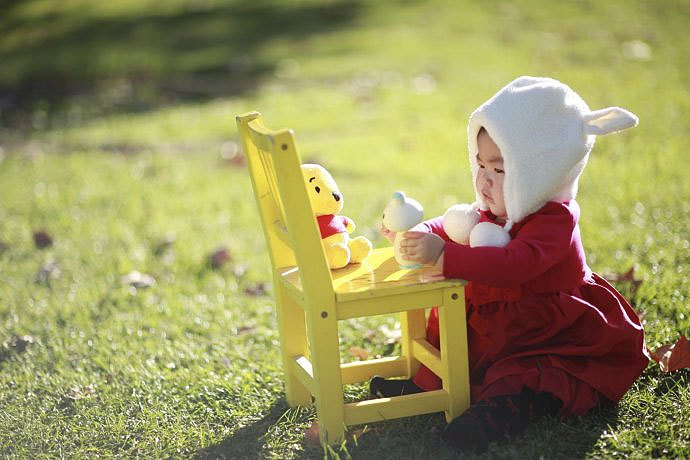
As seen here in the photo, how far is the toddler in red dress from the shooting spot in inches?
104

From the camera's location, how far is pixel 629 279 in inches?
154

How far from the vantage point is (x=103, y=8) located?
1381cm

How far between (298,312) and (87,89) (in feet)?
25.9

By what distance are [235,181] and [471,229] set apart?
12.7ft

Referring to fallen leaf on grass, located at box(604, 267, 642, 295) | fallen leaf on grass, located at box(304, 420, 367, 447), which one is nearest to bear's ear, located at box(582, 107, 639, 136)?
fallen leaf on grass, located at box(304, 420, 367, 447)

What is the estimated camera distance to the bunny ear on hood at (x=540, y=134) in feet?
8.78

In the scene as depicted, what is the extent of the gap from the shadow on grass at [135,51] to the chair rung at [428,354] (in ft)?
21.3

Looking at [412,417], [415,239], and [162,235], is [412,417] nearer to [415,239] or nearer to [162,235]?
[415,239]

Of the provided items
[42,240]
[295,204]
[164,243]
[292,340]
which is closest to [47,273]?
[42,240]

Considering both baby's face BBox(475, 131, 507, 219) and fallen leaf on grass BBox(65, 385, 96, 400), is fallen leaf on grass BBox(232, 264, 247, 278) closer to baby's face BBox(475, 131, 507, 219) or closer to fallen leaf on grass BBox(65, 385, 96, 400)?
fallen leaf on grass BBox(65, 385, 96, 400)

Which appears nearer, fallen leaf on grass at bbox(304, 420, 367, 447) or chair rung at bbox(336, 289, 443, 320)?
chair rung at bbox(336, 289, 443, 320)

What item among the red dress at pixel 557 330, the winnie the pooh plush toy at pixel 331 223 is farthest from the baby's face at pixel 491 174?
the winnie the pooh plush toy at pixel 331 223

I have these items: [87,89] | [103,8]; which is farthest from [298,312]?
[103,8]

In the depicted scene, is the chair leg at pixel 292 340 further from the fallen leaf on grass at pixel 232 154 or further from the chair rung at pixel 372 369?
the fallen leaf on grass at pixel 232 154
